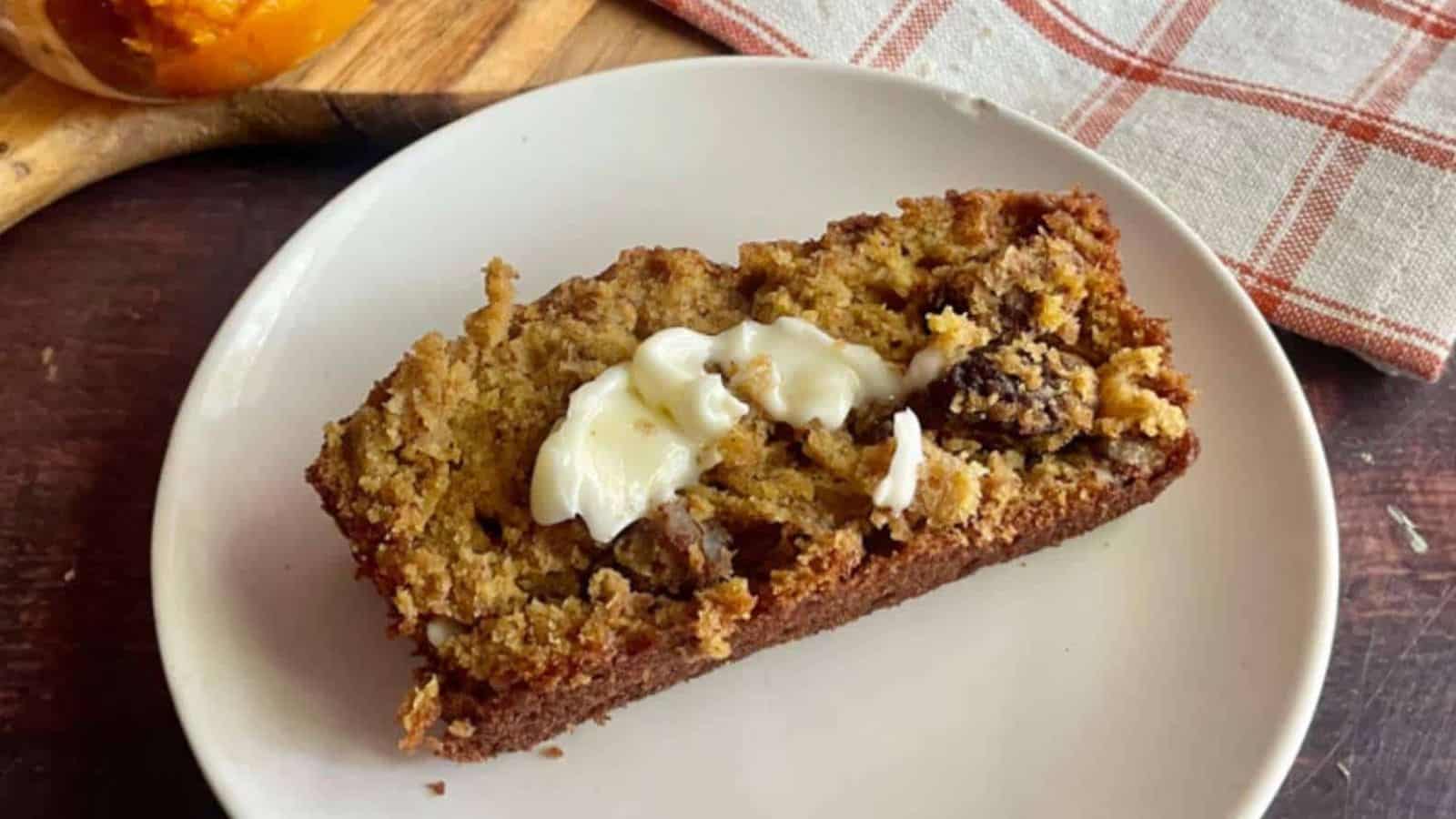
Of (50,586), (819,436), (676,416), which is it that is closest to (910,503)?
(819,436)

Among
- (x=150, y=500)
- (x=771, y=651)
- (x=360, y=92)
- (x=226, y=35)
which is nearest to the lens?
(x=771, y=651)

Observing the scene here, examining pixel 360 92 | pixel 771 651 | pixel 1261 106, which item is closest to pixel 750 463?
pixel 771 651

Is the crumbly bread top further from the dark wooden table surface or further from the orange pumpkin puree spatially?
the orange pumpkin puree

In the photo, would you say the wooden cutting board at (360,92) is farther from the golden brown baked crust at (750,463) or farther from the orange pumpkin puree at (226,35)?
the golden brown baked crust at (750,463)

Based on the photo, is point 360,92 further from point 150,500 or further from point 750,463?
point 750,463

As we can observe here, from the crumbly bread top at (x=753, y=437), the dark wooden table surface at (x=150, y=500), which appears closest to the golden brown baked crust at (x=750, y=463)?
the crumbly bread top at (x=753, y=437)

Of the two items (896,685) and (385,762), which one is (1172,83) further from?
(385,762)
